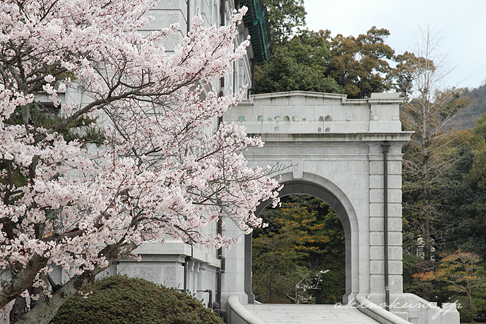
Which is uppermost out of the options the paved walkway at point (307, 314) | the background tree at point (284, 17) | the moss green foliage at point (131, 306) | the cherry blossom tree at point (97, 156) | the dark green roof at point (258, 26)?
the background tree at point (284, 17)

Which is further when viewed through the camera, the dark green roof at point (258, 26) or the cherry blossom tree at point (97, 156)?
the dark green roof at point (258, 26)

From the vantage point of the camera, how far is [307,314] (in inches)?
608

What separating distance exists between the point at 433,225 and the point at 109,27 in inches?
1013

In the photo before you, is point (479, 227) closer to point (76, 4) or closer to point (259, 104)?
point (259, 104)

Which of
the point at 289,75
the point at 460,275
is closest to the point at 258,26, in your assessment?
the point at 289,75

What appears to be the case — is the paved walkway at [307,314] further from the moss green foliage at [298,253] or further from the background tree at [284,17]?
the background tree at [284,17]

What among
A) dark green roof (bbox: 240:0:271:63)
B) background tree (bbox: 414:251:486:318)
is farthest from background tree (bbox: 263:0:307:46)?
background tree (bbox: 414:251:486:318)

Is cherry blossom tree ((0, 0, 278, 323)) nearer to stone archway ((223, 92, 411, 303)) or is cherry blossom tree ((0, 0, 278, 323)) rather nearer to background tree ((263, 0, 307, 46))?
stone archway ((223, 92, 411, 303))

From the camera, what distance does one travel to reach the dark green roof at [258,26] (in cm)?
2106

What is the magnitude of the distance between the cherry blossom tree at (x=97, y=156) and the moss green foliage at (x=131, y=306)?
1320 millimetres

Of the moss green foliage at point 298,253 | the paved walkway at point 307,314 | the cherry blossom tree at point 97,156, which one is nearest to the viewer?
→ the cherry blossom tree at point 97,156

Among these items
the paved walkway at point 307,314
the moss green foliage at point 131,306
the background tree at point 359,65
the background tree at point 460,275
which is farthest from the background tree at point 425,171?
the moss green foliage at point 131,306

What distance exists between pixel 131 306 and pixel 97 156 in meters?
2.23

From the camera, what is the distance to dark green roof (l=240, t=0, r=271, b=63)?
21.1 metres
